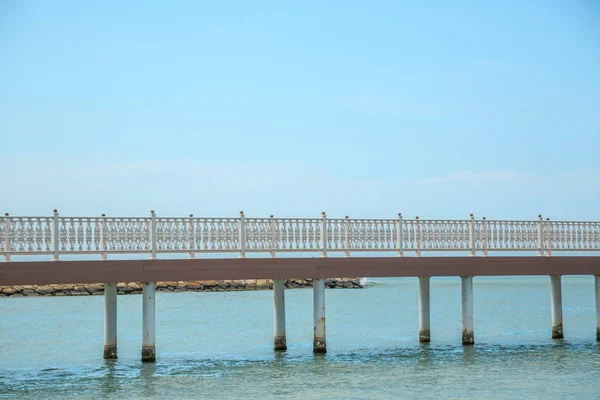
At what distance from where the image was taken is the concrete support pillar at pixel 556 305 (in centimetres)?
3244

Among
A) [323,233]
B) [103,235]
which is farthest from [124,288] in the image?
[103,235]

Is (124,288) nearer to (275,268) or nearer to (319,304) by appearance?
(319,304)

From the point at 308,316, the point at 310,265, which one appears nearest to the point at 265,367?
the point at 310,265

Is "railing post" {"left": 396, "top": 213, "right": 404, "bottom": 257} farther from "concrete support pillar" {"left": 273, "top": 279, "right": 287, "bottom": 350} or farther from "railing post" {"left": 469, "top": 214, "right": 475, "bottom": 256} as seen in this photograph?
"concrete support pillar" {"left": 273, "top": 279, "right": 287, "bottom": 350}

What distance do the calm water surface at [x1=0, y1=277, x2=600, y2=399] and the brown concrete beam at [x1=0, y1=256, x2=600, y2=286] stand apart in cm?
302

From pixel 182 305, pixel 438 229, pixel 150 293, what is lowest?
pixel 182 305

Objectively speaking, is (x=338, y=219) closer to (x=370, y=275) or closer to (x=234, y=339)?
(x=370, y=275)

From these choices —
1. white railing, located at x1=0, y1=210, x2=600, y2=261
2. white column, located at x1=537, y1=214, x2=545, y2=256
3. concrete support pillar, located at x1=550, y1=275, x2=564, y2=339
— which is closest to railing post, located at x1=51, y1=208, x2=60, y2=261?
white railing, located at x1=0, y1=210, x2=600, y2=261

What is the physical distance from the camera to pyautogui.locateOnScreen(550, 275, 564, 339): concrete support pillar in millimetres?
32438

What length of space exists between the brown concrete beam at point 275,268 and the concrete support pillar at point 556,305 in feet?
3.53

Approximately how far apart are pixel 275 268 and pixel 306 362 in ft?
13.0

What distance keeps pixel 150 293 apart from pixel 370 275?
723cm

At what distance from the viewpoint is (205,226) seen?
25.0 m

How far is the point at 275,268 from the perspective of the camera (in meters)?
26.6
